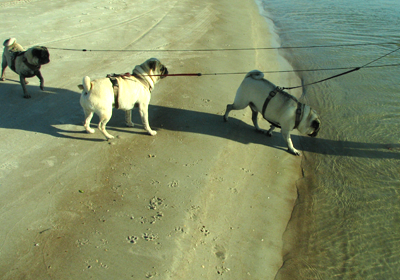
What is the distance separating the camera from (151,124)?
7.22 meters

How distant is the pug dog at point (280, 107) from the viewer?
6.42 metres

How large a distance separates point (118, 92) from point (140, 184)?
1.86 meters

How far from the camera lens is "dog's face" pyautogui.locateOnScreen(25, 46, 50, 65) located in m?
6.98

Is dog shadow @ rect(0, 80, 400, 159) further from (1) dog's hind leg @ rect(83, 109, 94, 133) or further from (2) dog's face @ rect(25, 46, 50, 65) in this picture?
(2) dog's face @ rect(25, 46, 50, 65)

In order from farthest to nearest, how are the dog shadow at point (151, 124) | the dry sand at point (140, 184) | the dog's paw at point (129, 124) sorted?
the dog's paw at point (129, 124) → the dog shadow at point (151, 124) → the dry sand at point (140, 184)

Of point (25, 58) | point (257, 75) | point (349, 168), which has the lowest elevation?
point (349, 168)

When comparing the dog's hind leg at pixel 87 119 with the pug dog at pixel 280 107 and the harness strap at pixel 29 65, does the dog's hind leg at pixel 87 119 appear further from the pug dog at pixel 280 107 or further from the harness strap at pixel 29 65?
the pug dog at pixel 280 107

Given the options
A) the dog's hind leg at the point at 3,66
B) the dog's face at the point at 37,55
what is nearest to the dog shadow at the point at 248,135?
the dog's face at the point at 37,55

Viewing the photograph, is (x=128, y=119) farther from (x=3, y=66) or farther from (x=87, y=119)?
(x=3, y=66)

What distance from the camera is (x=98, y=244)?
4141 millimetres

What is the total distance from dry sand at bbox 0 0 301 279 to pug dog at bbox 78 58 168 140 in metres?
Result: 0.71

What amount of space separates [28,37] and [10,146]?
263 inches

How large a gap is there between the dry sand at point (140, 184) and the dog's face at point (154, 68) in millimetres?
1300

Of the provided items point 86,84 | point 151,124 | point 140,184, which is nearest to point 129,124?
point 151,124
